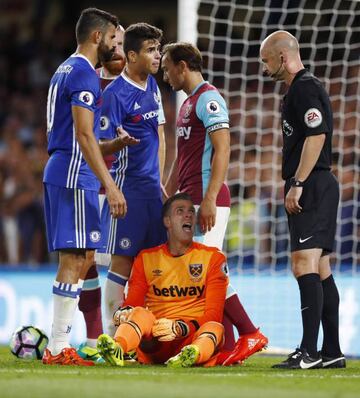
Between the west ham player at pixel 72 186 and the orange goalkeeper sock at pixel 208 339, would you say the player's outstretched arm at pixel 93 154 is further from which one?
the orange goalkeeper sock at pixel 208 339

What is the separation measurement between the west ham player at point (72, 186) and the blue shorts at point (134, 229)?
1.70 ft

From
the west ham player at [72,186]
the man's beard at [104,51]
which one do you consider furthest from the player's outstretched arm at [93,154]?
the man's beard at [104,51]

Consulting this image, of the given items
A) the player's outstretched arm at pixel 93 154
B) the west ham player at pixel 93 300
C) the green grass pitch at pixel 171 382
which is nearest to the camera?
the green grass pitch at pixel 171 382

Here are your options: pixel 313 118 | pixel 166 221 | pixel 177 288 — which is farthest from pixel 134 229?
pixel 313 118

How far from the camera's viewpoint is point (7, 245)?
14031 mm

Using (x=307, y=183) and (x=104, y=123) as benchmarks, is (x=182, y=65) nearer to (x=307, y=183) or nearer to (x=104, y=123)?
(x=104, y=123)

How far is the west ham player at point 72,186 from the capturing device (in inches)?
255

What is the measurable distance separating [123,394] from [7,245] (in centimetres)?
928

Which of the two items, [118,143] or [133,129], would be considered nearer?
[118,143]

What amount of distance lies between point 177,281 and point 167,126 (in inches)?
306

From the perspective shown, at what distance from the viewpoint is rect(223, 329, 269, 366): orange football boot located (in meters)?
6.94

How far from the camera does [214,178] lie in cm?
688

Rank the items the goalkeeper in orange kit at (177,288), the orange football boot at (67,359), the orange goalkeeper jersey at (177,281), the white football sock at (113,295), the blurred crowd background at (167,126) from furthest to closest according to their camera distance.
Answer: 1. the blurred crowd background at (167,126)
2. the white football sock at (113,295)
3. the orange goalkeeper jersey at (177,281)
4. the goalkeeper in orange kit at (177,288)
5. the orange football boot at (67,359)

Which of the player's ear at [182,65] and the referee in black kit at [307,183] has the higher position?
the player's ear at [182,65]
